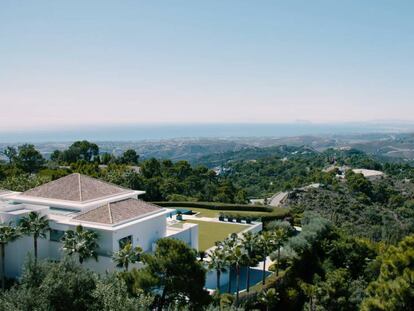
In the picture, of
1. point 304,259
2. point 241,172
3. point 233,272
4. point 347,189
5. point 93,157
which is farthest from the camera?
point 241,172

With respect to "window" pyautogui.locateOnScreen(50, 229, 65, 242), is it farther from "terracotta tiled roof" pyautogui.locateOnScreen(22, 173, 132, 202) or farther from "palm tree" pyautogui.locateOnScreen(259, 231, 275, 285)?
"palm tree" pyautogui.locateOnScreen(259, 231, 275, 285)

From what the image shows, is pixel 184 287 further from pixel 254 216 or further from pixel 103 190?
pixel 254 216

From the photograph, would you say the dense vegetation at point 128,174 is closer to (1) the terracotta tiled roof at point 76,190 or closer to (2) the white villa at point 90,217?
(1) the terracotta tiled roof at point 76,190

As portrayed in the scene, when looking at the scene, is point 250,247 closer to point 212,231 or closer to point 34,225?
point 34,225

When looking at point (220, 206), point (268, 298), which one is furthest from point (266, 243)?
point (220, 206)

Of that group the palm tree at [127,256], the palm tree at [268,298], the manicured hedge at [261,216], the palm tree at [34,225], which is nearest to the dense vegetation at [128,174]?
the manicured hedge at [261,216]

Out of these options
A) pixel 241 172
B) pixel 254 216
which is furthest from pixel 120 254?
pixel 241 172
